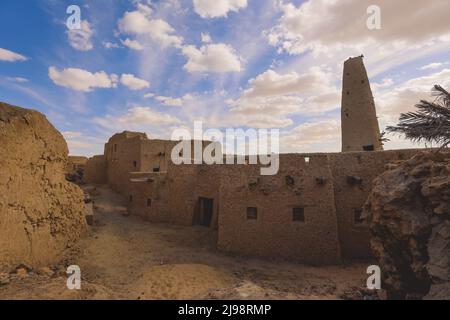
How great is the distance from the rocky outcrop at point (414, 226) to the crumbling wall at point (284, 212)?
340 cm

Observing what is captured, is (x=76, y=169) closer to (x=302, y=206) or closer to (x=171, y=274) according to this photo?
(x=171, y=274)

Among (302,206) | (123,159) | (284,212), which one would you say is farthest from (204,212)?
(123,159)

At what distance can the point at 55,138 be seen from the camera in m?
11.6

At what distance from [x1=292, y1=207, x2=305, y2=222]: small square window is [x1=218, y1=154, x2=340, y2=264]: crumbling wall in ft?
0.15

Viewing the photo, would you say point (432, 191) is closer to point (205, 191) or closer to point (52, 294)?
point (52, 294)

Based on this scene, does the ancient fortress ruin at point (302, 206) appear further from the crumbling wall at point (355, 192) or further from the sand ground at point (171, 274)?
the sand ground at point (171, 274)

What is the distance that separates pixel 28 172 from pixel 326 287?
11913mm

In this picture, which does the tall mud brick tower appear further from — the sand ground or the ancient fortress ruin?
the sand ground

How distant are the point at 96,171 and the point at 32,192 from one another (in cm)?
1773

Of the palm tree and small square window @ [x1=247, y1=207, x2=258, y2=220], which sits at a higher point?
the palm tree

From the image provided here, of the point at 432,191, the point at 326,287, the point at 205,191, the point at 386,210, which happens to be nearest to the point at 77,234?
the point at 205,191

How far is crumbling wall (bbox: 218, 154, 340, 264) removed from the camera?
12203mm

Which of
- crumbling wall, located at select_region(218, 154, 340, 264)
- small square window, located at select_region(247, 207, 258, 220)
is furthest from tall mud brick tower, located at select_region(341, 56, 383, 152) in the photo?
small square window, located at select_region(247, 207, 258, 220)

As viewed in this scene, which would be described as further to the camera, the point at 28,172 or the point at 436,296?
the point at 28,172
